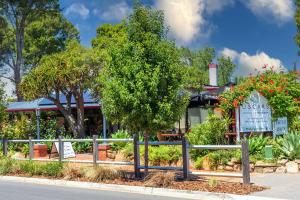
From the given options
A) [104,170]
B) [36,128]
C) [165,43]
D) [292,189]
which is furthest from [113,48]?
[36,128]

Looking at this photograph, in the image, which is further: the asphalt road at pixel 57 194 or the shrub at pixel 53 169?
the shrub at pixel 53 169

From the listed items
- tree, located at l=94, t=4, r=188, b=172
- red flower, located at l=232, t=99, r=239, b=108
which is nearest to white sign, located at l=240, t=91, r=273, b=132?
red flower, located at l=232, t=99, r=239, b=108

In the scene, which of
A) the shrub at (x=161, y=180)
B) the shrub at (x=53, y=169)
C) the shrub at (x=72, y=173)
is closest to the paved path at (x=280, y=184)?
the shrub at (x=161, y=180)

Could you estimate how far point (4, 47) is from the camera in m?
50.1

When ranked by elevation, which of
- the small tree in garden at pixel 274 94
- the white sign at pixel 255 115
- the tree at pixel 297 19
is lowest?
the white sign at pixel 255 115

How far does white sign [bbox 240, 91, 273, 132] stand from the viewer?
1720cm

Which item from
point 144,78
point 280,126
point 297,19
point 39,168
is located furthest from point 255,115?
point 297,19

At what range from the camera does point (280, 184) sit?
39.4 ft

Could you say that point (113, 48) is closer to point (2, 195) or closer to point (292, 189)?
point (2, 195)

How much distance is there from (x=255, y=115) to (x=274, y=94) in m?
1.52

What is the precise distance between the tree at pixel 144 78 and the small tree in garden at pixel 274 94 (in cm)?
502

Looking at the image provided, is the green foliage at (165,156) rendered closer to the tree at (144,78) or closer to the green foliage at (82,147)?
the tree at (144,78)

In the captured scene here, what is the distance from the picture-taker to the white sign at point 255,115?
56.4 ft

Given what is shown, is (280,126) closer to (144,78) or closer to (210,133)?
(210,133)
